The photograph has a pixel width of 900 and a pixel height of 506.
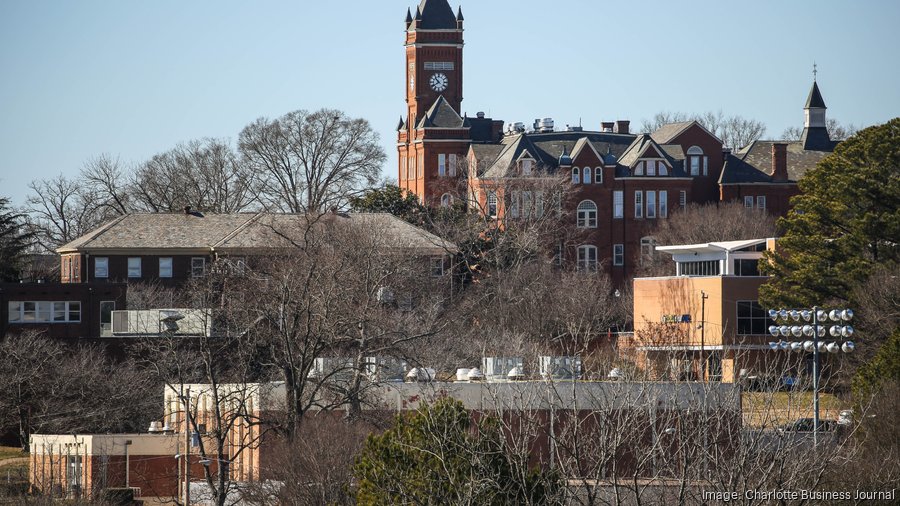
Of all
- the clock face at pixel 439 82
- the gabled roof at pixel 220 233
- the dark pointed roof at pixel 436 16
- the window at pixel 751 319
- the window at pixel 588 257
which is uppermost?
the dark pointed roof at pixel 436 16

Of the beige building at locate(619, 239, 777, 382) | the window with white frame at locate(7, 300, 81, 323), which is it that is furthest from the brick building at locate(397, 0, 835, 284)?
the window with white frame at locate(7, 300, 81, 323)

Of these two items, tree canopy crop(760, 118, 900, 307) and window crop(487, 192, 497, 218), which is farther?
window crop(487, 192, 497, 218)

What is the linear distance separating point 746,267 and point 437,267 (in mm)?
17085

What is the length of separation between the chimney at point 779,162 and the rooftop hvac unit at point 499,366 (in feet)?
161

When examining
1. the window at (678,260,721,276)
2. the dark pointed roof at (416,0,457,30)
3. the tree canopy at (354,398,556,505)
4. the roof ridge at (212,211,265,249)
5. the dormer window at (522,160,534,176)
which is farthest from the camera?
the dark pointed roof at (416,0,457,30)

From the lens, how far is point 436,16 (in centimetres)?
10819

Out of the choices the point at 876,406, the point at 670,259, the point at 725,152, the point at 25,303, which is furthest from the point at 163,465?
the point at 725,152

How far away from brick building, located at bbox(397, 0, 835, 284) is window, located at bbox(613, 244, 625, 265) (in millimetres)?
63

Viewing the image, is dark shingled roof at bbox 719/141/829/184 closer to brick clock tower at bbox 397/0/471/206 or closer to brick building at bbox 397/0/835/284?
brick building at bbox 397/0/835/284

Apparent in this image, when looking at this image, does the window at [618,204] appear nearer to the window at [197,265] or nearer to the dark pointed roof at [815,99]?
the dark pointed roof at [815,99]

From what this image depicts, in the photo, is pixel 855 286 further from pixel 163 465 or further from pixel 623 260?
pixel 623 260

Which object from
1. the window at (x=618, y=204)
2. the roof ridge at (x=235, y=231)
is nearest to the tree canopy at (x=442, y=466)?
the roof ridge at (x=235, y=231)

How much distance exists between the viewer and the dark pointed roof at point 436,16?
108 meters

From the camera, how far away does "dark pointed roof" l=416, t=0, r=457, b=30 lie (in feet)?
353
